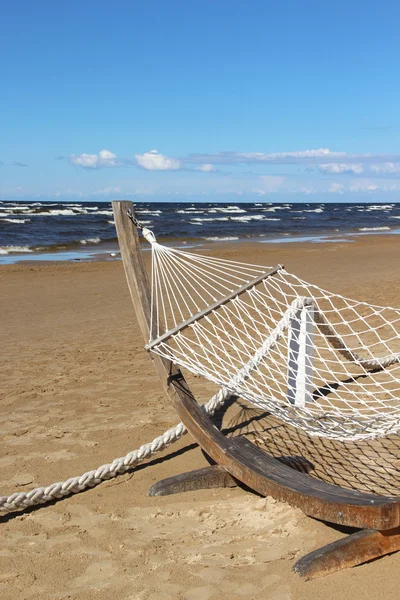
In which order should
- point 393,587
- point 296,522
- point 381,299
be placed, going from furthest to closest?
point 381,299 → point 296,522 → point 393,587

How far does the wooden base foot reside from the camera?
348 cm

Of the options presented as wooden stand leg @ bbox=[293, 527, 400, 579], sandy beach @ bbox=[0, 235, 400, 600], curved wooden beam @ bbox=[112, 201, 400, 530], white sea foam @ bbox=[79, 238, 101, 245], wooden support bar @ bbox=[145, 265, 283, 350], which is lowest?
sandy beach @ bbox=[0, 235, 400, 600]

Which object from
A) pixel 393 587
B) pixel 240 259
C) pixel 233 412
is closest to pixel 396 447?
pixel 233 412

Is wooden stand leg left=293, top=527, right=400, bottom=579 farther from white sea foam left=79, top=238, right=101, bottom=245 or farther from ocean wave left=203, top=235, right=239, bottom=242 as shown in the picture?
ocean wave left=203, top=235, right=239, bottom=242

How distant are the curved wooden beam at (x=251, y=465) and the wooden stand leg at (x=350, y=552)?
0.20ft

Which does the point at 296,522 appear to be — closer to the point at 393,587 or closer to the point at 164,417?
the point at 393,587

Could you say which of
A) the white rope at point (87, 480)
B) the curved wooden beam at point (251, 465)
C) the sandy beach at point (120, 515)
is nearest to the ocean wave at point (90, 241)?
the sandy beach at point (120, 515)

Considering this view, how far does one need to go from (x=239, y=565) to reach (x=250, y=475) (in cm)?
52

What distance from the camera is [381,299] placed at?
363 inches

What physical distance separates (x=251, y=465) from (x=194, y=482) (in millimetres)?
390

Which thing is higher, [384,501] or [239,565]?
[384,501]

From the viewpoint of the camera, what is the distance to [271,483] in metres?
3.11

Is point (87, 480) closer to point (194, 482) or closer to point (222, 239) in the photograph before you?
point (194, 482)

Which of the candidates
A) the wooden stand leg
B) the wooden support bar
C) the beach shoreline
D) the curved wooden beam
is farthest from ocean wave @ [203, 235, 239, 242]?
the wooden stand leg
